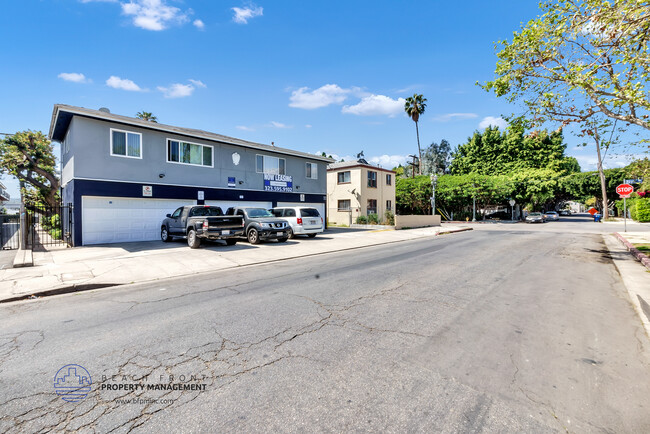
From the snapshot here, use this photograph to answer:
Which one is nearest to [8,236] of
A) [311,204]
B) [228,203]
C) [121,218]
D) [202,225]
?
[121,218]

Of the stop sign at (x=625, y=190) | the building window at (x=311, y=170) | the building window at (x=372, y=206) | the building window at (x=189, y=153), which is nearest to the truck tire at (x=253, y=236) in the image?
the building window at (x=189, y=153)

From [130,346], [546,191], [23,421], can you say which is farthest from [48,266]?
[546,191]

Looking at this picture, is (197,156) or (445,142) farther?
(445,142)

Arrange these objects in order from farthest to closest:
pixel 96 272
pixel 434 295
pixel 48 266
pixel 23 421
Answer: pixel 48 266
pixel 96 272
pixel 434 295
pixel 23 421

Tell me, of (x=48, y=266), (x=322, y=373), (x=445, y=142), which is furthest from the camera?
(x=445, y=142)

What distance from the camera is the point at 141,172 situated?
610 inches

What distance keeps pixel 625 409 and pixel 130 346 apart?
5.28 m

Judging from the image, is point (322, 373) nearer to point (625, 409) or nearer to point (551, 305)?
point (625, 409)

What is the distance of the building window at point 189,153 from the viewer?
16733 millimetres

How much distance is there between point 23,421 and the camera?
242cm

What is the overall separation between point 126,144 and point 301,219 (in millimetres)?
9677

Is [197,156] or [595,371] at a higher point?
[197,156]

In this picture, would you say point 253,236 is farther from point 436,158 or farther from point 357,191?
point 436,158

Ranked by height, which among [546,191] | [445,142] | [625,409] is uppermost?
[445,142]
